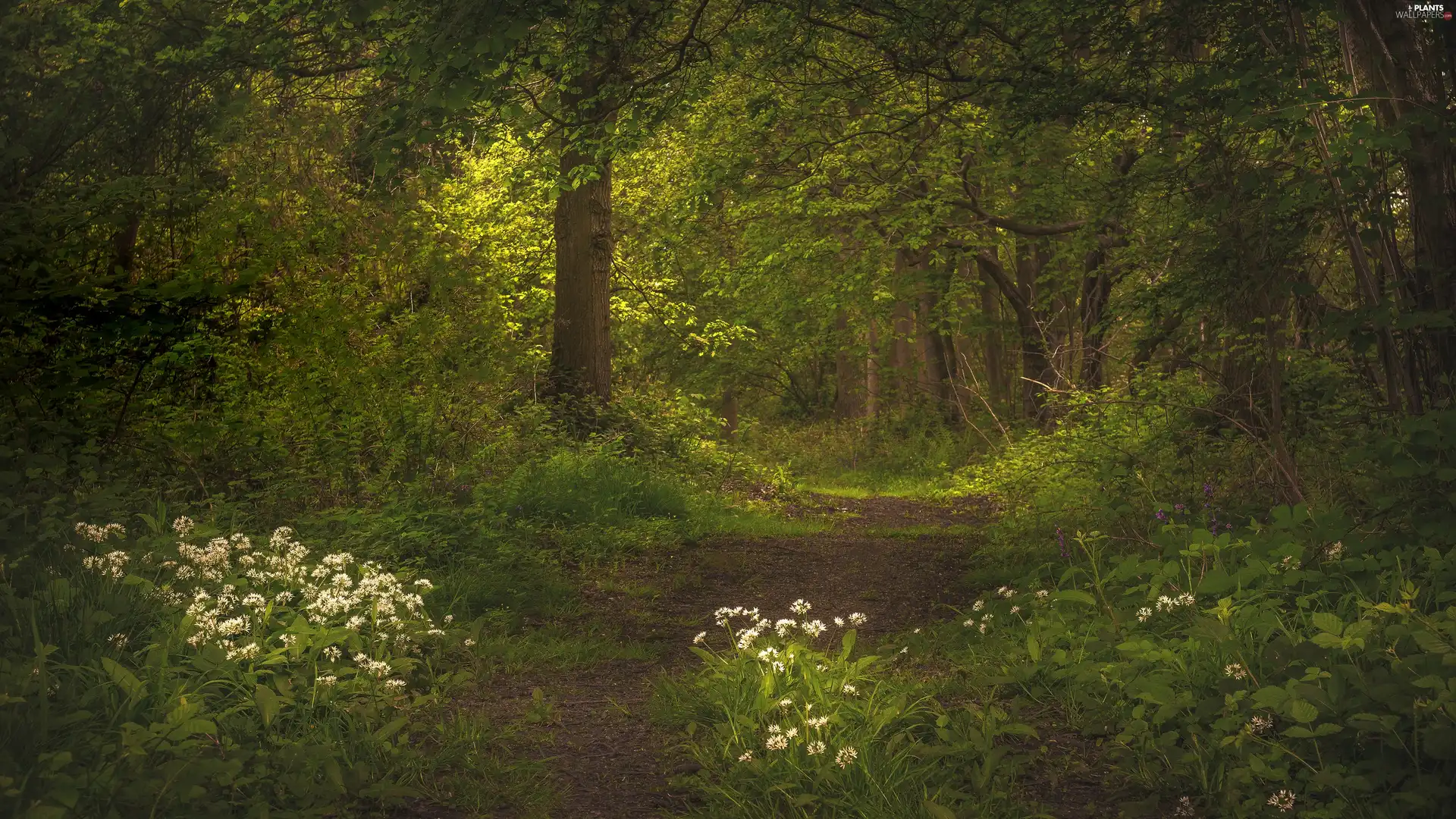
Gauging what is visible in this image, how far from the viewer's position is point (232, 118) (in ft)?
31.9

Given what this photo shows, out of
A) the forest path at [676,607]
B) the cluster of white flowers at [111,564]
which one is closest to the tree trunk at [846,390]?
the forest path at [676,607]

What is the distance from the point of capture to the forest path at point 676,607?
4914 millimetres

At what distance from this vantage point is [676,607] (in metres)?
8.27

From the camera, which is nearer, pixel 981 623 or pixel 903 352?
pixel 981 623

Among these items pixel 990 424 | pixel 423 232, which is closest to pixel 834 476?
pixel 990 424

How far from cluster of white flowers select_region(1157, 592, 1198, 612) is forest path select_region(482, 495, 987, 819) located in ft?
7.33

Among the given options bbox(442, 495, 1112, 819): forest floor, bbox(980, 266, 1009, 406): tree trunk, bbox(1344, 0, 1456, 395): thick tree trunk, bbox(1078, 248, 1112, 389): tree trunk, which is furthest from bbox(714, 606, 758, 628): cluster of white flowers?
bbox(980, 266, 1009, 406): tree trunk

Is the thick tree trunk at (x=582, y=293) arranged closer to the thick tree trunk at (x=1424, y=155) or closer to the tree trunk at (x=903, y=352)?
the thick tree trunk at (x=1424, y=155)

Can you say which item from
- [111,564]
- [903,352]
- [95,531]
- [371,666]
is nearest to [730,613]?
[371,666]

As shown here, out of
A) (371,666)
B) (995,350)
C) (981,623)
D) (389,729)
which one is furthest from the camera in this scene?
(995,350)

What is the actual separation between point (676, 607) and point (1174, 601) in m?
3.94

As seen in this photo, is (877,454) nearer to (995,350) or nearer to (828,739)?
(995,350)

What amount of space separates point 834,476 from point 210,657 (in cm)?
1778

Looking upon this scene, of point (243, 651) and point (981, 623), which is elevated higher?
point (243, 651)
